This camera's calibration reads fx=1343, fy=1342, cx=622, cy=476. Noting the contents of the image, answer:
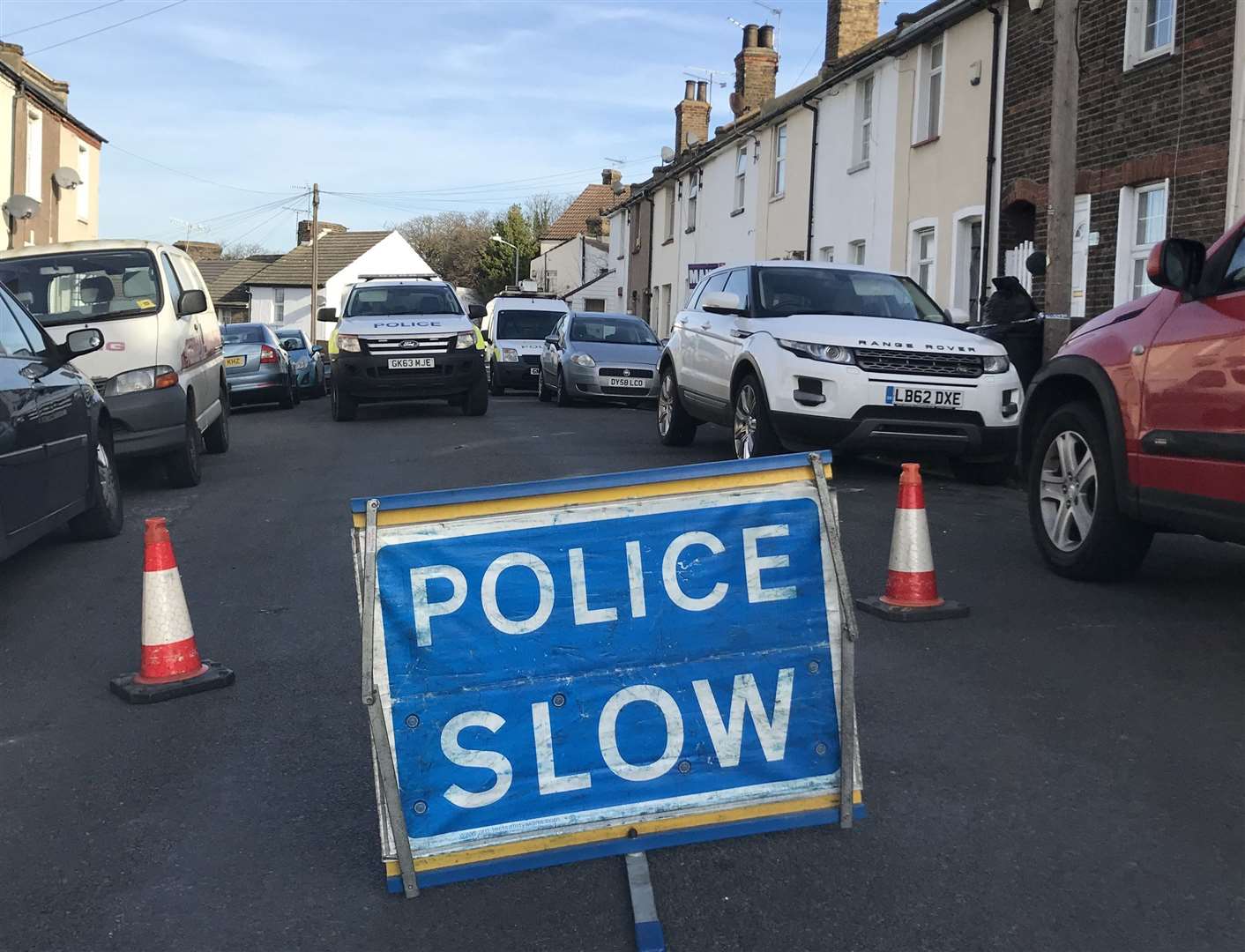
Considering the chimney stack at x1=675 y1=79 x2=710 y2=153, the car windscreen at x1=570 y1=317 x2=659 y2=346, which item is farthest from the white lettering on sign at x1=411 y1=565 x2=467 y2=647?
the chimney stack at x1=675 y1=79 x2=710 y2=153

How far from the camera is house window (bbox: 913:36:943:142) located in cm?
2208

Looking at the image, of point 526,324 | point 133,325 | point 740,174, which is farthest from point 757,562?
point 740,174

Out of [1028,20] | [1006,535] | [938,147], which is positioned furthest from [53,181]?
[1006,535]

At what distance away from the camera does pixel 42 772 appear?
4.36m

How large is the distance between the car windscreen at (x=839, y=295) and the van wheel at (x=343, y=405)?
26.1 feet

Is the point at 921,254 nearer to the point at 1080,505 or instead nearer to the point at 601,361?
the point at 601,361

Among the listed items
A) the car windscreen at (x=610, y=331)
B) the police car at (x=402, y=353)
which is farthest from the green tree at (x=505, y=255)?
the police car at (x=402, y=353)

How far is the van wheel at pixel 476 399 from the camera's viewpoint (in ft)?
60.4

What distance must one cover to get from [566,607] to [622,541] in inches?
9.1

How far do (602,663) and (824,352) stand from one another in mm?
7047

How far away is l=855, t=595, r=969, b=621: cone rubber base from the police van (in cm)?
2070

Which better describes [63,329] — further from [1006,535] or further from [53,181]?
[53,181]

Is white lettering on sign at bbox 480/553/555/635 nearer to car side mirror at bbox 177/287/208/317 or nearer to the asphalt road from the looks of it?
the asphalt road

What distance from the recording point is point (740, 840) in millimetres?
3730
